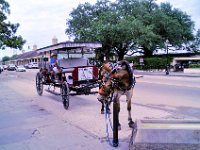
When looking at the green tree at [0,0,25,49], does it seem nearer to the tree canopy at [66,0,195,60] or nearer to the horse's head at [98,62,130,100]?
the tree canopy at [66,0,195,60]

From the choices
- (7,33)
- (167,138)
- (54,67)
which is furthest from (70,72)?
(7,33)

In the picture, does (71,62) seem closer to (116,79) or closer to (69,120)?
(69,120)

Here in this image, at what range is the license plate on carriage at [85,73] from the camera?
11676mm

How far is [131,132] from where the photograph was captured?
7.27m

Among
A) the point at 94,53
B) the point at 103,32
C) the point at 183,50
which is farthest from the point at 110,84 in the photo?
the point at 183,50

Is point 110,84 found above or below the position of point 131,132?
above

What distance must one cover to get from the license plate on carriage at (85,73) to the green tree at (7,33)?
3209cm

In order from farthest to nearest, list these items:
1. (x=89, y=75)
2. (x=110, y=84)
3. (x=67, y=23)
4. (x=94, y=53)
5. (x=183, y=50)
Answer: (x=183, y=50) < (x=67, y=23) < (x=94, y=53) < (x=89, y=75) < (x=110, y=84)

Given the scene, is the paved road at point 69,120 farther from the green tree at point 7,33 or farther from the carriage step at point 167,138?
the green tree at point 7,33

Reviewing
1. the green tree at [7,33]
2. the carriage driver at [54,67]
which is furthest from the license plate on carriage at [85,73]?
the green tree at [7,33]

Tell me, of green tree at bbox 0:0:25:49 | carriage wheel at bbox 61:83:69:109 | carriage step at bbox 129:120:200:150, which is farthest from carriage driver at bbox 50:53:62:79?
green tree at bbox 0:0:25:49

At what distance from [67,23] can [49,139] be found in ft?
170

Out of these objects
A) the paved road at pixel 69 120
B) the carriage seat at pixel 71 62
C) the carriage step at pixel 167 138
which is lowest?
the paved road at pixel 69 120

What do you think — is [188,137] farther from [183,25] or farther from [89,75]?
[183,25]
